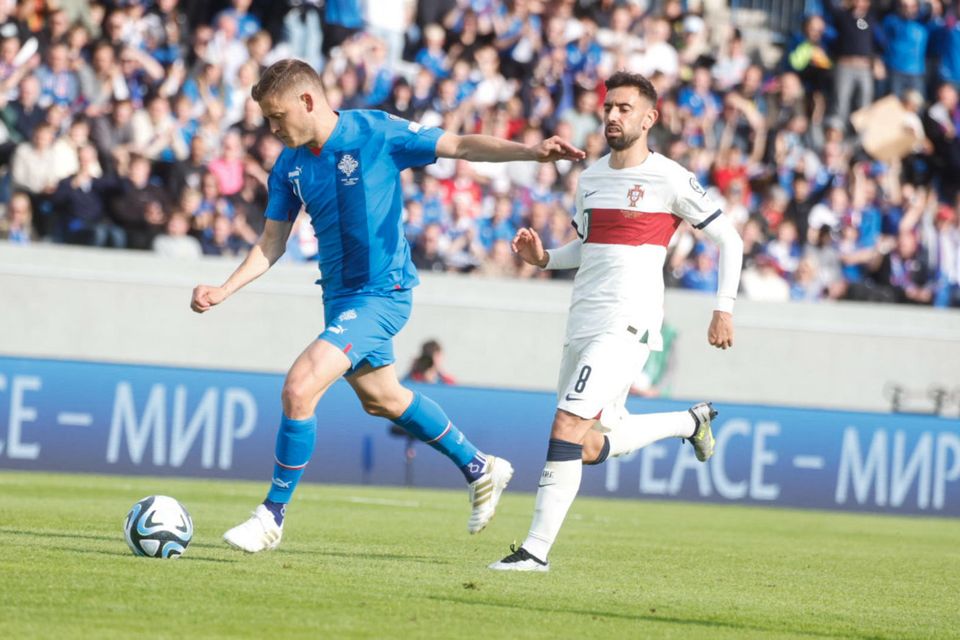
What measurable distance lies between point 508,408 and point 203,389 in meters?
3.32

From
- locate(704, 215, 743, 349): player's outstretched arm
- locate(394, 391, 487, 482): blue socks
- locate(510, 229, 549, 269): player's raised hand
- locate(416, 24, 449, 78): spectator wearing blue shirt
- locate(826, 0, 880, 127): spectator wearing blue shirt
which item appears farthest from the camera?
locate(826, 0, 880, 127): spectator wearing blue shirt

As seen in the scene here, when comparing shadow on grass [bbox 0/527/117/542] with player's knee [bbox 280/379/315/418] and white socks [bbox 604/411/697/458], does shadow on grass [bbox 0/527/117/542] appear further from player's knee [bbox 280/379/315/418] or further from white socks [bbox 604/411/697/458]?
white socks [bbox 604/411/697/458]

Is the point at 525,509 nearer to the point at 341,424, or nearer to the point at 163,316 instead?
the point at 341,424

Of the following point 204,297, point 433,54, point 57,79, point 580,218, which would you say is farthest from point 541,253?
point 433,54

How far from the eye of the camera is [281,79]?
8.20 m

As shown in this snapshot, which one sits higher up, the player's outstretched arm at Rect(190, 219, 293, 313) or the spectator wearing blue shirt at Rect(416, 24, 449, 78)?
the spectator wearing blue shirt at Rect(416, 24, 449, 78)

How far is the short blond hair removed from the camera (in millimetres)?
8172

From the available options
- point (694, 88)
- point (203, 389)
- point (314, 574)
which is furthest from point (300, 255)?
point (314, 574)

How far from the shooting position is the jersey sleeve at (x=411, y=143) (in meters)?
8.55

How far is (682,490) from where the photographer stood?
1808 centimetres

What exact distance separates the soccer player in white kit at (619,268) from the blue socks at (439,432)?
659 mm

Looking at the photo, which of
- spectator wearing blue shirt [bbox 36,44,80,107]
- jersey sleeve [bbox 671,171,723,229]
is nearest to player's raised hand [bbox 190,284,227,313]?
jersey sleeve [bbox 671,171,723,229]

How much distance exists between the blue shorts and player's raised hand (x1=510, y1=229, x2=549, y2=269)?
26.2 inches

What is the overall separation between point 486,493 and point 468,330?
33.7ft
